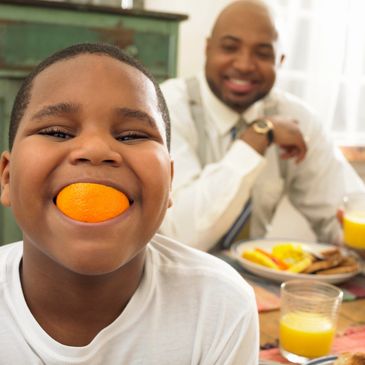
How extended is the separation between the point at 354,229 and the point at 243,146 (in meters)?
0.39

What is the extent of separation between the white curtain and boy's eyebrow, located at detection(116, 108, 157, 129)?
2272 millimetres

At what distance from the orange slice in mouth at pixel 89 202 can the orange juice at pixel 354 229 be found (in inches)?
37.3

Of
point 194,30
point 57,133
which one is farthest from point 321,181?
point 57,133

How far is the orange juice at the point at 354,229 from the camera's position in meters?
1.47

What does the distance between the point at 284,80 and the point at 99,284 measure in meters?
2.37

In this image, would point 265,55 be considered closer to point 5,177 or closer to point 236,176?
point 236,176

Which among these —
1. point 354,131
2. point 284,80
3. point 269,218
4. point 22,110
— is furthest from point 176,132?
point 354,131

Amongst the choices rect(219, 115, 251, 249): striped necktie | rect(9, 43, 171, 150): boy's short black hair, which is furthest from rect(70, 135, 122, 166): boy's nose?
rect(219, 115, 251, 249): striped necktie

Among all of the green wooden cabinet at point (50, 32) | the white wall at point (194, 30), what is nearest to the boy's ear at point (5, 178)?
the green wooden cabinet at point (50, 32)

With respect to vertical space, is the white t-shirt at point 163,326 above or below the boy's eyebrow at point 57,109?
below

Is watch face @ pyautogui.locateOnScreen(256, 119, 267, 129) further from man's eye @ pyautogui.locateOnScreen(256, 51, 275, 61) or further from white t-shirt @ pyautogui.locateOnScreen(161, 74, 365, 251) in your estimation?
man's eye @ pyautogui.locateOnScreen(256, 51, 275, 61)

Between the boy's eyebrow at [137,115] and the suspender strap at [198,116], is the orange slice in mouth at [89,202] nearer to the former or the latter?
the boy's eyebrow at [137,115]

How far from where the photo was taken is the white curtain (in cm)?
292

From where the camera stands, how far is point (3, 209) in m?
2.18
